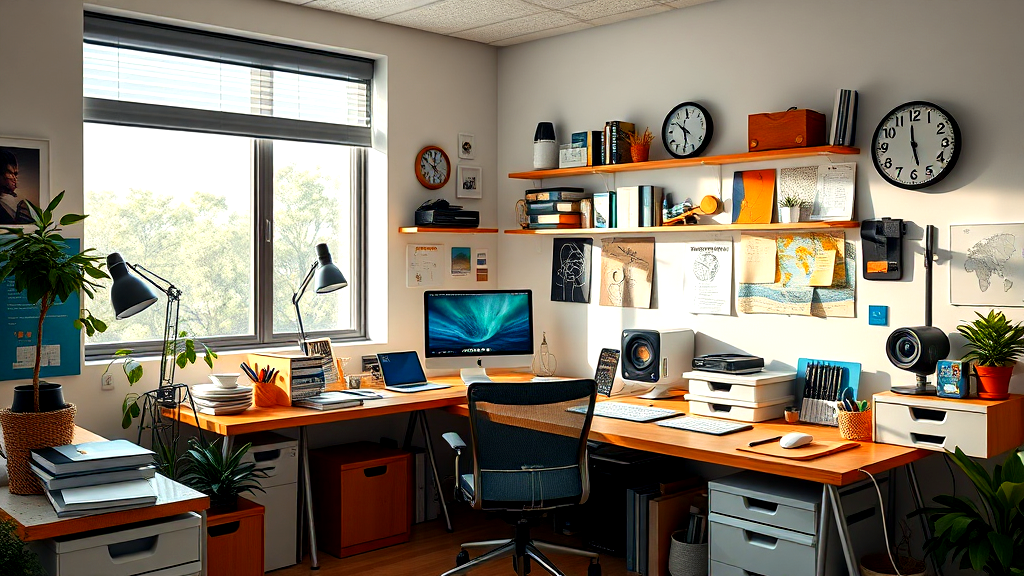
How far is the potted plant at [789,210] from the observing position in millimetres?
3951

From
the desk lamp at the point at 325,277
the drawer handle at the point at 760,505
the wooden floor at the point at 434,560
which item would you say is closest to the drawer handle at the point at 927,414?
the drawer handle at the point at 760,505

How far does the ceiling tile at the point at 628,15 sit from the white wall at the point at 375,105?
0.83m

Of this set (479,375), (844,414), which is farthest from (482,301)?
(844,414)

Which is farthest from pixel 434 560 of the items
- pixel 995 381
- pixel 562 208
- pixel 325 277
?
pixel 995 381

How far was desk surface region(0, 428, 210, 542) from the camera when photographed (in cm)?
243

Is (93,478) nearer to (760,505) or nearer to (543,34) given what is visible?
(760,505)

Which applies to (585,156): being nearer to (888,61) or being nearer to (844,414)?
(888,61)

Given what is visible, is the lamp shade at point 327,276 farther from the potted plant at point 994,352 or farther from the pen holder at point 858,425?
the potted plant at point 994,352

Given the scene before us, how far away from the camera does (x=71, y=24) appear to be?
3803 mm

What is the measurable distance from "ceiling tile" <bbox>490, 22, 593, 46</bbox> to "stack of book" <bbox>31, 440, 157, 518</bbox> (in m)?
3.14

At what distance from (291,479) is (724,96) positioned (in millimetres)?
2624

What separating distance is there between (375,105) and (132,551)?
2.82m

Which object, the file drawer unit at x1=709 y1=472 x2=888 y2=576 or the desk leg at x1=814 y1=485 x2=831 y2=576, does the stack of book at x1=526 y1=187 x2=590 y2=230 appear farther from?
the desk leg at x1=814 y1=485 x2=831 y2=576

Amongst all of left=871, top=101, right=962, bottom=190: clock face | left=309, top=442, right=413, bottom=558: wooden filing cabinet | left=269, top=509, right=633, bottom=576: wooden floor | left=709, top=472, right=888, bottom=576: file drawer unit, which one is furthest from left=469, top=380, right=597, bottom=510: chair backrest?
left=871, top=101, right=962, bottom=190: clock face
